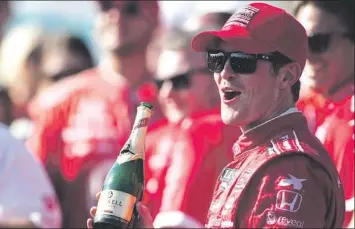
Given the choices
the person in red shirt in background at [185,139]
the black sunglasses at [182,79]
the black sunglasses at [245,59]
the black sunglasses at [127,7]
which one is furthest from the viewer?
the black sunglasses at [127,7]

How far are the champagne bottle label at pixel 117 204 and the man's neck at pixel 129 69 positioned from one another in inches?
126

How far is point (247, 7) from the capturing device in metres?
3.92

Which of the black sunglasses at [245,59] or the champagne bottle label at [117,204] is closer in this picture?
the champagne bottle label at [117,204]

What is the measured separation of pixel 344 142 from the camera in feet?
16.0

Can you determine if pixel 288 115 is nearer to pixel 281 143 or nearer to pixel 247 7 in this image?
pixel 281 143

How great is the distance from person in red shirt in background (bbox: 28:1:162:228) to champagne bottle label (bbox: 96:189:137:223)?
2664 millimetres

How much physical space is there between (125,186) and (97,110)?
2916mm

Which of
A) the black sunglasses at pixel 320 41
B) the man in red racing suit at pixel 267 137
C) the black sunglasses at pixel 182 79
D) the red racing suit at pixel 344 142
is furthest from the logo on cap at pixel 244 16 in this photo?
the black sunglasses at pixel 182 79

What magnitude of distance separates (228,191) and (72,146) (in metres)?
2.93

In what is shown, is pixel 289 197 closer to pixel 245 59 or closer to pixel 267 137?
pixel 267 137

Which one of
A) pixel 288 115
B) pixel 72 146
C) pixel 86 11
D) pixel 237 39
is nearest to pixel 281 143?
pixel 288 115

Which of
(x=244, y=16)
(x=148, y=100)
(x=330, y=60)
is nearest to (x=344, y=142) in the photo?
(x=330, y=60)

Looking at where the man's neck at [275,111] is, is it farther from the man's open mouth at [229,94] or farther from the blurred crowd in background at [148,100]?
the blurred crowd in background at [148,100]

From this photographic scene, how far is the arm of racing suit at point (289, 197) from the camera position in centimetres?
348
